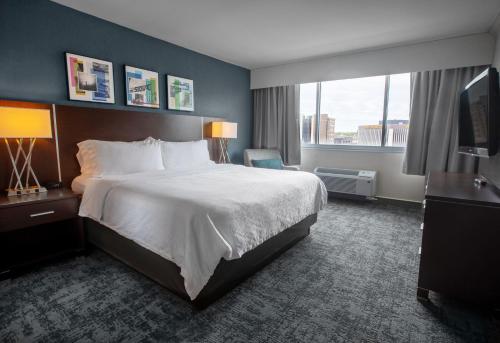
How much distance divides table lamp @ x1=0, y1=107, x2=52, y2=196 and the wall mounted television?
3654mm

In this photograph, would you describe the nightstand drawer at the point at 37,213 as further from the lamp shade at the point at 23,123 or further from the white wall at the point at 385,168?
the white wall at the point at 385,168

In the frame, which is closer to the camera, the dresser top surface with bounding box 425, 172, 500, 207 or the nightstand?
the dresser top surface with bounding box 425, 172, 500, 207

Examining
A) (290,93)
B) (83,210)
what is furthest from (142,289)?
(290,93)

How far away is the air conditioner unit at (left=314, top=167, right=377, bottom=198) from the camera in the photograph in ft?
13.9

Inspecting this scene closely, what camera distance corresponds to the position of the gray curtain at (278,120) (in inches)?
198

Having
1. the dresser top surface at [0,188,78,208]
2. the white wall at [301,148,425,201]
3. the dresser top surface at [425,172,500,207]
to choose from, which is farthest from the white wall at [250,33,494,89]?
the dresser top surface at [0,188,78,208]

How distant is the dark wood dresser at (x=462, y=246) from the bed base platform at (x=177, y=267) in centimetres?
113

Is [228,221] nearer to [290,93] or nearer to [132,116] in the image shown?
[132,116]

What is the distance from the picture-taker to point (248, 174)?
298cm

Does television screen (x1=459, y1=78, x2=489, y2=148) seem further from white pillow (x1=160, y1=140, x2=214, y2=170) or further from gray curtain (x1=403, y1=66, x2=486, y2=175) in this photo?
white pillow (x1=160, y1=140, x2=214, y2=170)

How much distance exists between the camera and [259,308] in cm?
176

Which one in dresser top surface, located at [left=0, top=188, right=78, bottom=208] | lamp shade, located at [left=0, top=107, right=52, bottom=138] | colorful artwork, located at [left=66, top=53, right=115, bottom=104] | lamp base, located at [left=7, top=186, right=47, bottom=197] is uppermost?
colorful artwork, located at [left=66, top=53, right=115, bottom=104]

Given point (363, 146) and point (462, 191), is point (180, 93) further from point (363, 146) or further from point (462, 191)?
point (462, 191)

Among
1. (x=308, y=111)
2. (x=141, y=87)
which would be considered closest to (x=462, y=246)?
(x=141, y=87)
